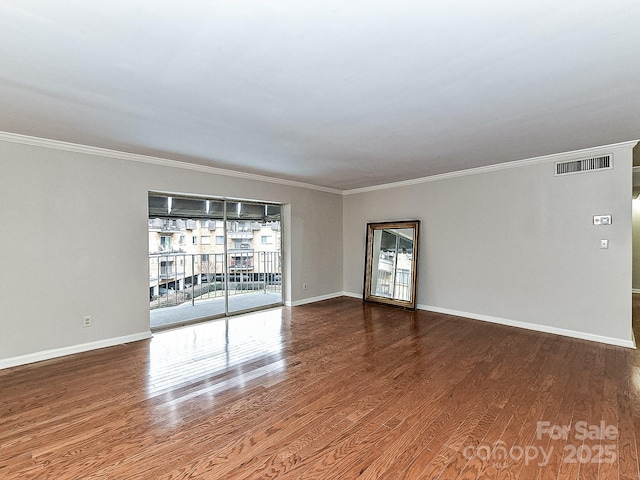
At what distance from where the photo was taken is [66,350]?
3486mm

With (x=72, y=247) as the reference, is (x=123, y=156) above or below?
above

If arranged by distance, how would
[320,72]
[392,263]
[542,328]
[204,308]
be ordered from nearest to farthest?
[320,72] → [542,328] → [204,308] → [392,263]

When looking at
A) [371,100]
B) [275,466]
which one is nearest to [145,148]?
[371,100]

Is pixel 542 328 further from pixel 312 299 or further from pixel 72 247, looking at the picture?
pixel 72 247

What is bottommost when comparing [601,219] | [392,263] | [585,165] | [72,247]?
[392,263]

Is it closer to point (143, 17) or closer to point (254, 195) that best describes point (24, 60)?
point (143, 17)

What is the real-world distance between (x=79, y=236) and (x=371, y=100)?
364 cm

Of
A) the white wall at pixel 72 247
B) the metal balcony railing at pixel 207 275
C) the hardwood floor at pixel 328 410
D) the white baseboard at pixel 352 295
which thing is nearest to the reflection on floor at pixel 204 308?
the metal balcony railing at pixel 207 275

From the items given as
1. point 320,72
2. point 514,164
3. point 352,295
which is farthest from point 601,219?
point 352,295

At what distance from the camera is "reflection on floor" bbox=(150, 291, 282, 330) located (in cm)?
480

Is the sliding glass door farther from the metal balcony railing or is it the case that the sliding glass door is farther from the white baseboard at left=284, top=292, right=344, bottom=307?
the white baseboard at left=284, top=292, right=344, bottom=307

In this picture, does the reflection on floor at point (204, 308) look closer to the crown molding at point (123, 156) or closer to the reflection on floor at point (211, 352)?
the reflection on floor at point (211, 352)

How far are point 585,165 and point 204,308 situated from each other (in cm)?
611

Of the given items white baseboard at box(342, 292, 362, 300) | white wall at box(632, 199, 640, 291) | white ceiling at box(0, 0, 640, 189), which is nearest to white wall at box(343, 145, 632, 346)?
white ceiling at box(0, 0, 640, 189)
